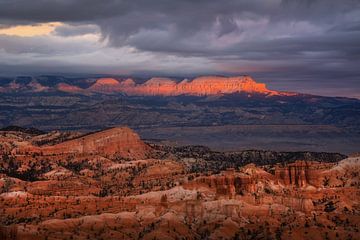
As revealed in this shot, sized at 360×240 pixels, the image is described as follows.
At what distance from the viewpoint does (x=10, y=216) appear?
384 feet

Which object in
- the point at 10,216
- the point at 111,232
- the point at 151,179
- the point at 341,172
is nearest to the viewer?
the point at 111,232

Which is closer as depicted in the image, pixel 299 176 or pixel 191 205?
pixel 191 205

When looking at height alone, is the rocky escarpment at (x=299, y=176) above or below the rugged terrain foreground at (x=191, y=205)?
above

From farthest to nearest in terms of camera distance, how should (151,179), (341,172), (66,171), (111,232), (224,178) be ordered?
1. (66,171)
2. (151,179)
3. (341,172)
4. (224,178)
5. (111,232)

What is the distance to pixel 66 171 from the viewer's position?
554 feet

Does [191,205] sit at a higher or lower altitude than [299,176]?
lower

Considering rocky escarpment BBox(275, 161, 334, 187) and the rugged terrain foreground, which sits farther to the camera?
rocky escarpment BBox(275, 161, 334, 187)

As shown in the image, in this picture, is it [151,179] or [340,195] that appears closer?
[340,195]

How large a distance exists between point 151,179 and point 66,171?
24.4 metres

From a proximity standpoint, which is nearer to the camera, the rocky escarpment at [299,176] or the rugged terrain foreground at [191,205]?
the rugged terrain foreground at [191,205]

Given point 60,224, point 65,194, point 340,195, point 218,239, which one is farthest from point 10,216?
point 340,195

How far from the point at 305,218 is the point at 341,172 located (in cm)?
2252

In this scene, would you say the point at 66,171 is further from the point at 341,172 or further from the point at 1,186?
the point at 341,172

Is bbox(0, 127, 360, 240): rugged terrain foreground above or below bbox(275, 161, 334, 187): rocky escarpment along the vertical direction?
below
